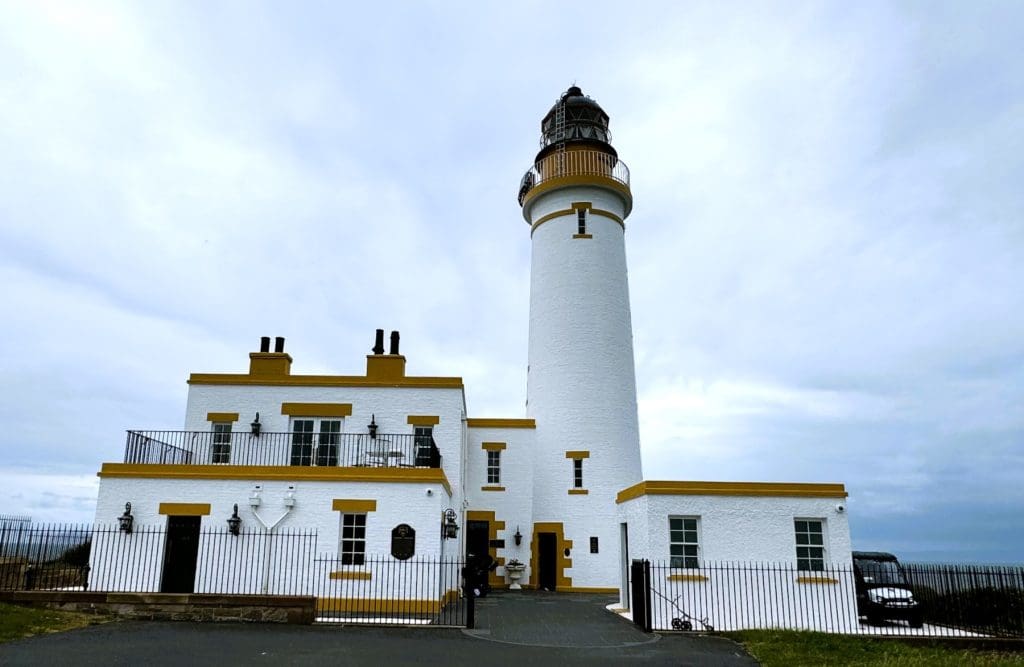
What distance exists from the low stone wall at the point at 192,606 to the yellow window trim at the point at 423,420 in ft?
23.1

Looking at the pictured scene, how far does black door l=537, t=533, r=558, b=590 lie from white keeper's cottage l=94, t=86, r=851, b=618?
4 centimetres

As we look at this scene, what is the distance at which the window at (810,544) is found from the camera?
15.9 m

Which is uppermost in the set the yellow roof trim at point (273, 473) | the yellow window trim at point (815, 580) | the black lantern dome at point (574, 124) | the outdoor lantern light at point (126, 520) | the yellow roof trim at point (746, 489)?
the black lantern dome at point (574, 124)

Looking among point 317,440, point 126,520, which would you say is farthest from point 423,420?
point 126,520

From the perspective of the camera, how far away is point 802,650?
1226 centimetres

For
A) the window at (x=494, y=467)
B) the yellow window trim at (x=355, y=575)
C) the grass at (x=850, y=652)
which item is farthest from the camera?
the window at (x=494, y=467)

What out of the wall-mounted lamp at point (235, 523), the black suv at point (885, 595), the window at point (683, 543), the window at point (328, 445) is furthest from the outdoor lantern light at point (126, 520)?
the black suv at point (885, 595)

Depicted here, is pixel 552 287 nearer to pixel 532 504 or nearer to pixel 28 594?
pixel 532 504

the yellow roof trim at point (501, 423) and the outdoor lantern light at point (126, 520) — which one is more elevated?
the yellow roof trim at point (501, 423)

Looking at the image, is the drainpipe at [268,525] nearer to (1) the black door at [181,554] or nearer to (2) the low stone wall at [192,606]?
(1) the black door at [181,554]

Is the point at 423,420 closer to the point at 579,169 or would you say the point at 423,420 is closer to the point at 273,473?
the point at 273,473

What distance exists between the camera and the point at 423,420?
20.7 m

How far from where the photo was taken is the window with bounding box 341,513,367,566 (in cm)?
1673

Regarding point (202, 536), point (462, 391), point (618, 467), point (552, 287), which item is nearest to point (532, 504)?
point (618, 467)
